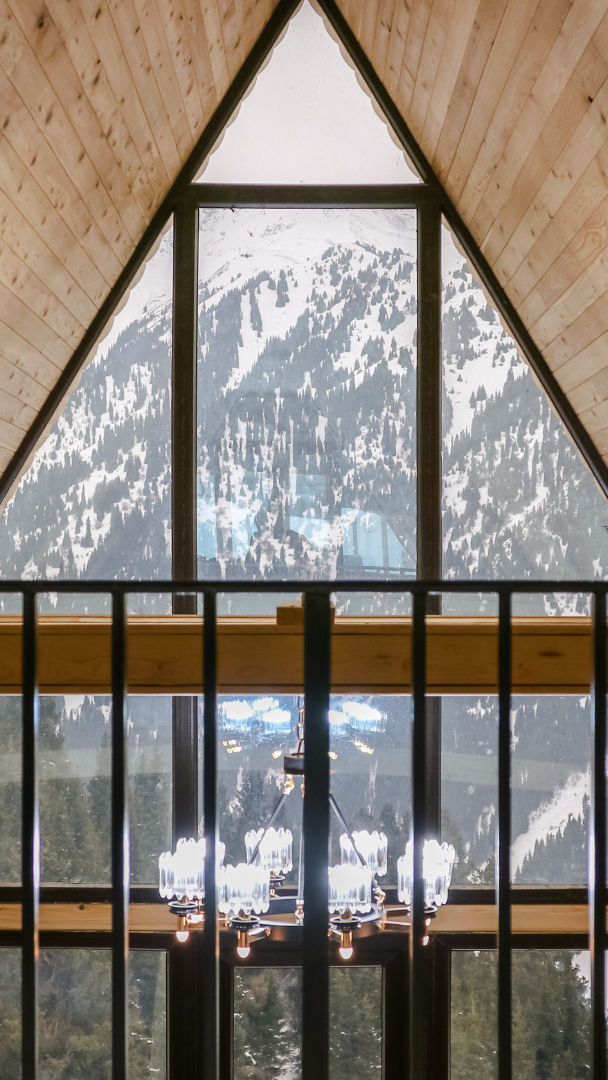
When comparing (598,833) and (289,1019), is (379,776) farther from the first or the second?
(598,833)

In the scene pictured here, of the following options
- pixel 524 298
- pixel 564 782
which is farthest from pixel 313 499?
pixel 564 782

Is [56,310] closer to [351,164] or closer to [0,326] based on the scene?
[0,326]

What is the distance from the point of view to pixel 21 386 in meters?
3.34

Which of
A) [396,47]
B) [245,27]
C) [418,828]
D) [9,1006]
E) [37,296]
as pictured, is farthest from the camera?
[9,1006]

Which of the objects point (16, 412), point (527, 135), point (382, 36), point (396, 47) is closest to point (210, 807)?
point (527, 135)

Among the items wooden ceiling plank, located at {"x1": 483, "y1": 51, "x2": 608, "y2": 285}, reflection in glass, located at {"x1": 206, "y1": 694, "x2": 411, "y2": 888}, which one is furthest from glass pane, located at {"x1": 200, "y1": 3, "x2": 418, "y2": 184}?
reflection in glass, located at {"x1": 206, "y1": 694, "x2": 411, "y2": 888}

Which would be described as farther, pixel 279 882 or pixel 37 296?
pixel 279 882

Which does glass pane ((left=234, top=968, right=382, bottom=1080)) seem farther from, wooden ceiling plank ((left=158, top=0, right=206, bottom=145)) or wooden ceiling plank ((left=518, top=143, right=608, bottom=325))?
wooden ceiling plank ((left=158, top=0, right=206, bottom=145))

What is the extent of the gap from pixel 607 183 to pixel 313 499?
196 cm

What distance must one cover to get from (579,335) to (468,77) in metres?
1.07

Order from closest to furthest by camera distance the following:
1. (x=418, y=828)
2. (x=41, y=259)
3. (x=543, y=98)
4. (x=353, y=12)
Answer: (x=418, y=828)
(x=543, y=98)
(x=41, y=259)
(x=353, y=12)

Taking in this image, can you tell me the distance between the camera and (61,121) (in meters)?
2.44

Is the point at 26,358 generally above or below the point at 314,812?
above

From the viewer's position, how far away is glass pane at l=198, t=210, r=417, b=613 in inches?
151
